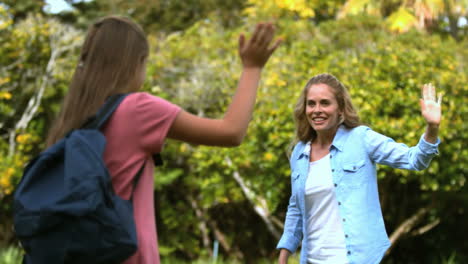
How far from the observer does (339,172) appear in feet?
8.96

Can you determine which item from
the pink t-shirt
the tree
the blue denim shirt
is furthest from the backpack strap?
the tree

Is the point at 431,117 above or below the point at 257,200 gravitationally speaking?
above

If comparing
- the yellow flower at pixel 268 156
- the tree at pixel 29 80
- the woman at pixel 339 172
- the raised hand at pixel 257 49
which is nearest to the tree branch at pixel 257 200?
the yellow flower at pixel 268 156

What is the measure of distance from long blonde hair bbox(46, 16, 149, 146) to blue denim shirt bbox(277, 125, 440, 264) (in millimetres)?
1376

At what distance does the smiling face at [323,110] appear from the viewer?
9.54 ft

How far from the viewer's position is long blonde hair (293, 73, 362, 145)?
2924mm

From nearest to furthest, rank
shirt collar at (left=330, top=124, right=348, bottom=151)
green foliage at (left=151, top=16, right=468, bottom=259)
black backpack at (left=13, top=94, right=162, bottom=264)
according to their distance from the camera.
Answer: black backpack at (left=13, top=94, right=162, bottom=264) → shirt collar at (left=330, top=124, right=348, bottom=151) → green foliage at (left=151, top=16, right=468, bottom=259)

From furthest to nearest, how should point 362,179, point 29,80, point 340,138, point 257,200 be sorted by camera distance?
point 29,80, point 257,200, point 340,138, point 362,179

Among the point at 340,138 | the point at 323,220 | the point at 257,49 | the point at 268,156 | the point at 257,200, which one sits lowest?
the point at 257,200

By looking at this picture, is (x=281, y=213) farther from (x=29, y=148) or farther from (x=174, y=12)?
(x=174, y=12)

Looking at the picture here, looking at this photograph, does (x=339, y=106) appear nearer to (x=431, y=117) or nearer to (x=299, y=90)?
(x=431, y=117)

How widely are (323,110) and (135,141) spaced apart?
1530mm

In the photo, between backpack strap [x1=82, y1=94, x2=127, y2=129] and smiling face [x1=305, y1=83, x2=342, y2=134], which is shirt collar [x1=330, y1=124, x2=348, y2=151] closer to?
smiling face [x1=305, y1=83, x2=342, y2=134]

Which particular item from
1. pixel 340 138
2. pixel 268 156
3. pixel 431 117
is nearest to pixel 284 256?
pixel 340 138
